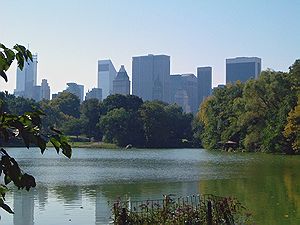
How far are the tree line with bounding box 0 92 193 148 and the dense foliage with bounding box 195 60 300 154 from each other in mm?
17113

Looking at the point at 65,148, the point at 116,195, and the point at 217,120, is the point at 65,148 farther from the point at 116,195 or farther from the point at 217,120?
the point at 217,120

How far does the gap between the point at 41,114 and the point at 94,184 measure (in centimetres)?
2008

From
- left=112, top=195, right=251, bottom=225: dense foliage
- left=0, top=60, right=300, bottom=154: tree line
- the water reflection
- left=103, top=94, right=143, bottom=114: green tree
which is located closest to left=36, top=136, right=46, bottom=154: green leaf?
left=112, top=195, right=251, bottom=225: dense foliage

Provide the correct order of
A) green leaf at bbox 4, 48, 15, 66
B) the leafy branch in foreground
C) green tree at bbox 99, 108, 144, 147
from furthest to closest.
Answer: green tree at bbox 99, 108, 144, 147 → green leaf at bbox 4, 48, 15, 66 → the leafy branch in foreground

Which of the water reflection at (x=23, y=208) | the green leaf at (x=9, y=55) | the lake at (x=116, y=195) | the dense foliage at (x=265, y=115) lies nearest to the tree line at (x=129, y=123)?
the dense foliage at (x=265, y=115)

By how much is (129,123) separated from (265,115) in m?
29.3

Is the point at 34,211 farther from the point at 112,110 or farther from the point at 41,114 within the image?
the point at 112,110

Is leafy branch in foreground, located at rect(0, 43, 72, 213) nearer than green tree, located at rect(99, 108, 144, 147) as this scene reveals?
Yes

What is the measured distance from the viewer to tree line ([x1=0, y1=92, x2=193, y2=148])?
8269 centimetres

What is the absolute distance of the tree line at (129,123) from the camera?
8269 centimetres

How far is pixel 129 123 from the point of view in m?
82.7

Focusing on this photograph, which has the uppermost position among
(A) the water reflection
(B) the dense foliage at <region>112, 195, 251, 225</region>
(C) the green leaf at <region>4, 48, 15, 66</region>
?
(C) the green leaf at <region>4, 48, 15, 66</region>

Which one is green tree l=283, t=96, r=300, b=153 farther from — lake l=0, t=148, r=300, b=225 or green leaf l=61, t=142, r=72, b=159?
green leaf l=61, t=142, r=72, b=159

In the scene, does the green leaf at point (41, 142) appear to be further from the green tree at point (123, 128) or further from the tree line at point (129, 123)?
the green tree at point (123, 128)
